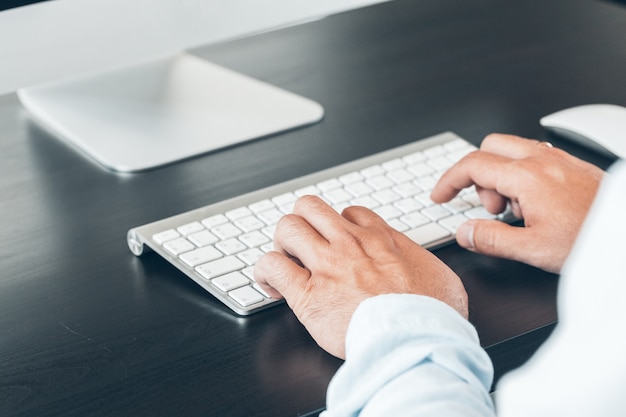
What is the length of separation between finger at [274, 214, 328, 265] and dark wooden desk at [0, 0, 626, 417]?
0.17ft

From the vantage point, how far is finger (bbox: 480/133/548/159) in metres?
0.97

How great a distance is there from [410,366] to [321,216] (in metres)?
0.22

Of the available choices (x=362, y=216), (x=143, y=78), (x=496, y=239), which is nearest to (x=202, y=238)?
(x=362, y=216)

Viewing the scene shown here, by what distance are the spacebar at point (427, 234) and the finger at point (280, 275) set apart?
12cm

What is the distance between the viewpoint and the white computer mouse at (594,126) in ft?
3.44

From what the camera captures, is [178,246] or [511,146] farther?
[511,146]

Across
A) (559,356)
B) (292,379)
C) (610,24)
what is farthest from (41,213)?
(610,24)

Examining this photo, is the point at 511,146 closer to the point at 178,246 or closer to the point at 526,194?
the point at 526,194

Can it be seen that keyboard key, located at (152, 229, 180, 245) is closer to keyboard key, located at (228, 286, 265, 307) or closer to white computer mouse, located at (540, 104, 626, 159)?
keyboard key, located at (228, 286, 265, 307)

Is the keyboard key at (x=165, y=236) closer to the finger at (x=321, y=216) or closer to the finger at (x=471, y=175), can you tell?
the finger at (x=321, y=216)

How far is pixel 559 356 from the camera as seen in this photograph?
0.45 meters

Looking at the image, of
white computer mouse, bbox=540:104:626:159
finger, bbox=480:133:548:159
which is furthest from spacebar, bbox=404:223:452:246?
white computer mouse, bbox=540:104:626:159

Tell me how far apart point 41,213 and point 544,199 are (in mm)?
462

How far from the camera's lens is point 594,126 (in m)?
1.07
